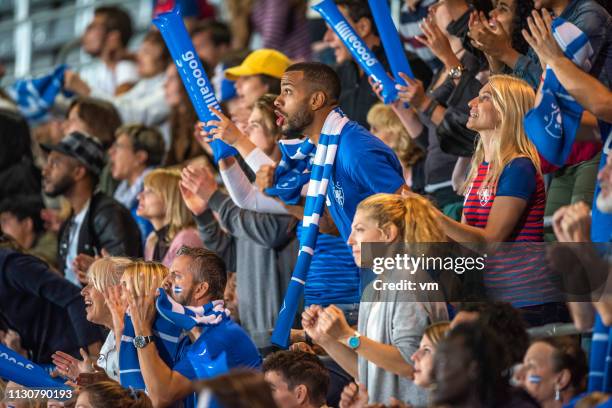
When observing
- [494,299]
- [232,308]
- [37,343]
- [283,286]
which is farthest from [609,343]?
[37,343]

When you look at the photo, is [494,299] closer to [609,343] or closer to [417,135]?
[609,343]

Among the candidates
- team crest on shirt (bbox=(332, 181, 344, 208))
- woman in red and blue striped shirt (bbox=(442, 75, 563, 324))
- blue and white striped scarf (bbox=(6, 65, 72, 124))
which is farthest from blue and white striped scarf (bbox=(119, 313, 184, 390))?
blue and white striped scarf (bbox=(6, 65, 72, 124))

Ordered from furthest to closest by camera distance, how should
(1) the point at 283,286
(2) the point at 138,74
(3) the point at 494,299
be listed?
(2) the point at 138,74 < (1) the point at 283,286 < (3) the point at 494,299

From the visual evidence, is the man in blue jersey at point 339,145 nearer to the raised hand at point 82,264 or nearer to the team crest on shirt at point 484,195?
the team crest on shirt at point 484,195

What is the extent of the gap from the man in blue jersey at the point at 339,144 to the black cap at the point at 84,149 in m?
2.37

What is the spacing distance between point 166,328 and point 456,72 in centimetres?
204

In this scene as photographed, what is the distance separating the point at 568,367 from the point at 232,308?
9.09 ft

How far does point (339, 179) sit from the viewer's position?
5.54 metres

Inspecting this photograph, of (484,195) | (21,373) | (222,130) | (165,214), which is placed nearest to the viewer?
(484,195)

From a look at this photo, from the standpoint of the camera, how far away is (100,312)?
5.93 m

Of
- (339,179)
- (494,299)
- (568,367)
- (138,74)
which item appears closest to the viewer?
(568,367)

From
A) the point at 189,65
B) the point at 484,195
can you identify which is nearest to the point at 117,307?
the point at 189,65

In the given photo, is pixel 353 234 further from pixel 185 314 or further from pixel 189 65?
pixel 189 65

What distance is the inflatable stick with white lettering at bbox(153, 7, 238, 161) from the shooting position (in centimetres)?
611
